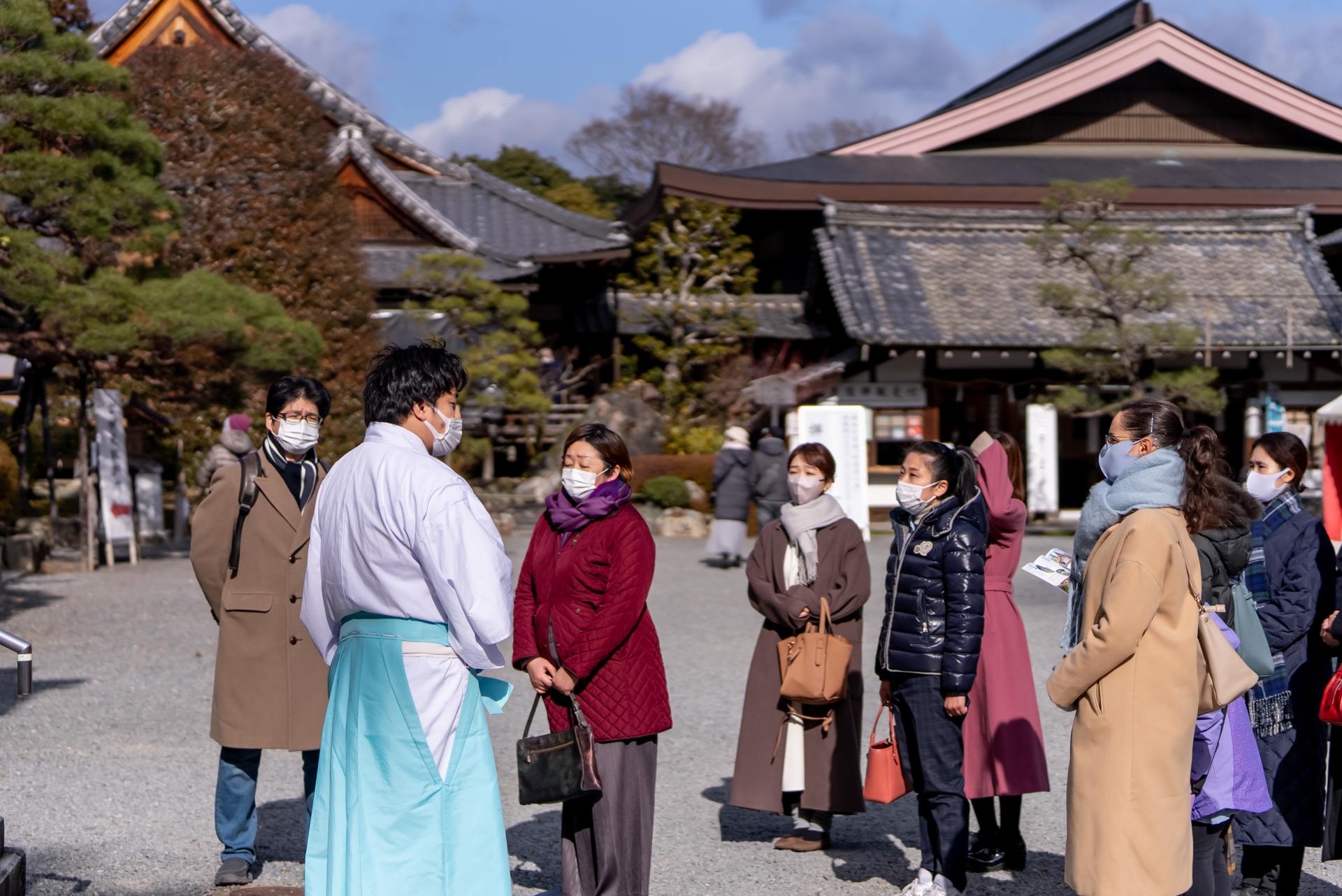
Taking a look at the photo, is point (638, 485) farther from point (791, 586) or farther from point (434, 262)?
point (791, 586)

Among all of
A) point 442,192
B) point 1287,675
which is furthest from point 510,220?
point 1287,675

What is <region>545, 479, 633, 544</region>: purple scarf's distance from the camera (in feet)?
14.0

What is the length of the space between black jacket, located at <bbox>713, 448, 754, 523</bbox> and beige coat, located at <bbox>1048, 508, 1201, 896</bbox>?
10621mm

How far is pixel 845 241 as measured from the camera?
2186 cm


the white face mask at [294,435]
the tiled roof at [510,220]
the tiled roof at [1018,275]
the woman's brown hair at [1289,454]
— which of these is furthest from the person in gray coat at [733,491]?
the white face mask at [294,435]

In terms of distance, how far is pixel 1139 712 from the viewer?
3693 mm

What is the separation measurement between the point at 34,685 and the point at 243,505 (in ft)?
15.6

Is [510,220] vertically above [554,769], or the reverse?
[510,220]

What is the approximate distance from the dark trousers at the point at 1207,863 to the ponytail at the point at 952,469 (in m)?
1.25

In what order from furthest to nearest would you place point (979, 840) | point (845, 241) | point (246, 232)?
point (845, 241)
point (246, 232)
point (979, 840)

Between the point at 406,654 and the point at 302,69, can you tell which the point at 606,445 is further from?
the point at 302,69

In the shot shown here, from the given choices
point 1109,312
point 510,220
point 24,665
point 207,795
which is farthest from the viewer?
point 510,220

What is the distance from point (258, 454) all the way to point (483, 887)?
187cm

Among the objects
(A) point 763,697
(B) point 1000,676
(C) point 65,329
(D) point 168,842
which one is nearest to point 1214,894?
(B) point 1000,676
